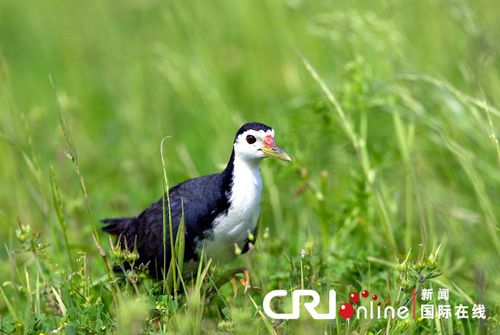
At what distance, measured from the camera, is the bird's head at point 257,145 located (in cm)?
369

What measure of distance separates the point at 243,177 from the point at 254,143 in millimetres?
169

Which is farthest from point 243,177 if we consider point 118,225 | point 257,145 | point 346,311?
point 118,225

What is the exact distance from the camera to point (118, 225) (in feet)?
14.1

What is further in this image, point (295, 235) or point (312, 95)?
point (312, 95)

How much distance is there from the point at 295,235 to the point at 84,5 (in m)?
4.96

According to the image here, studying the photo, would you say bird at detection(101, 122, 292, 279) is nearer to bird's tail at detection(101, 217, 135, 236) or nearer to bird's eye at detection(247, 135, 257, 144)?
bird's eye at detection(247, 135, 257, 144)

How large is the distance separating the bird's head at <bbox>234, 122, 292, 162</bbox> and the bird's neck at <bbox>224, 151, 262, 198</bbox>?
30 millimetres

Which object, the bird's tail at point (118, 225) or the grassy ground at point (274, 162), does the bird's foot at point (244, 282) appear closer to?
the grassy ground at point (274, 162)

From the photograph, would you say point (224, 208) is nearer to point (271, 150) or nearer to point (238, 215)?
point (238, 215)

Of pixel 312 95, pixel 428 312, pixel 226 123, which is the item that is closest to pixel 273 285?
pixel 428 312

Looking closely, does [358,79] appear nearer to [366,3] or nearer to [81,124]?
[366,3]

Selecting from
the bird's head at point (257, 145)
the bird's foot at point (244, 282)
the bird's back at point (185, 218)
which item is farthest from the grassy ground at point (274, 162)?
the bird's head at point (257, 145)

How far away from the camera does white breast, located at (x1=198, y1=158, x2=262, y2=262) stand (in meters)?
3.63

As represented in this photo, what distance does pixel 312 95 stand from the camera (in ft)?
19.7
